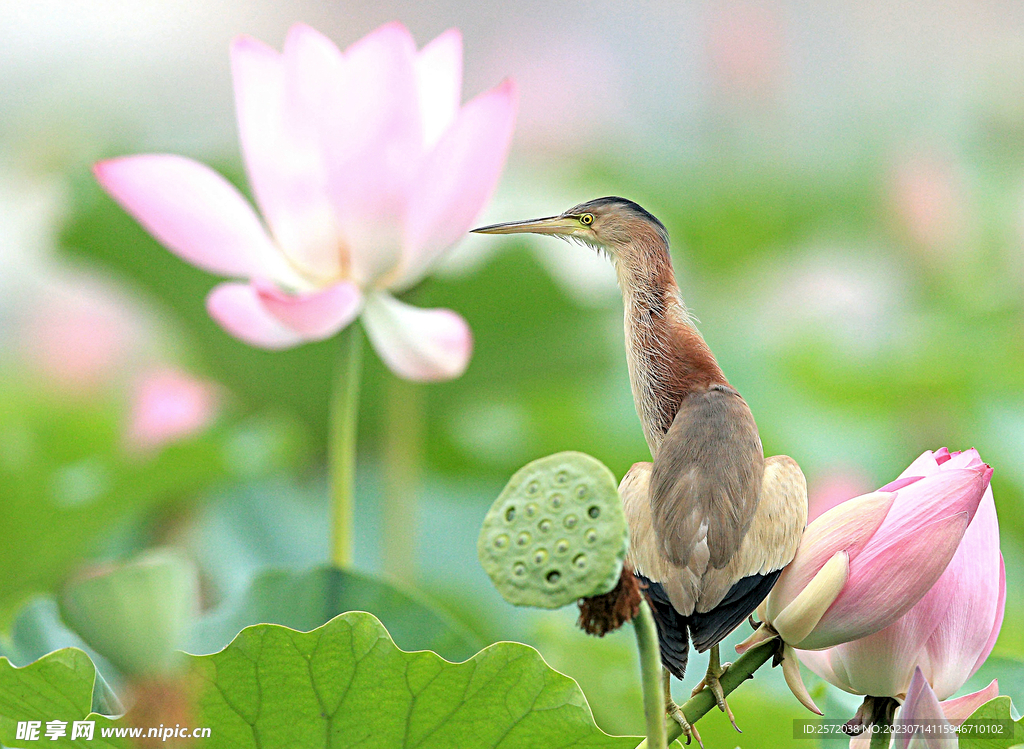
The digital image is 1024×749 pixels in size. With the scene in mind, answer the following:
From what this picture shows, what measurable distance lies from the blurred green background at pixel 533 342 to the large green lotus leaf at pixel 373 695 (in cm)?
9

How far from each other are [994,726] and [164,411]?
640 millimetres

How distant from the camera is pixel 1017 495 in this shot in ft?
2.31

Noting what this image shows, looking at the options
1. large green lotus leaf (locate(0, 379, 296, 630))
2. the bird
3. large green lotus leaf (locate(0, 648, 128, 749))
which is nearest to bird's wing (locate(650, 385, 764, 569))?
the bird

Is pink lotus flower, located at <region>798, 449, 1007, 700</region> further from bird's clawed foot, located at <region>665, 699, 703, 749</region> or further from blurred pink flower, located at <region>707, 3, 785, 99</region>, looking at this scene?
blurred pink flower, located at <region>707, 3, 785, 99</region>

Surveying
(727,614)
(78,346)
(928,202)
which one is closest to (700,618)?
(727,614)

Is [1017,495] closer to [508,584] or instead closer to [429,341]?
[429,341]

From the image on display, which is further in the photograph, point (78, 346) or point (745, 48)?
point (745, 48)

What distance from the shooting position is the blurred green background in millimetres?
594

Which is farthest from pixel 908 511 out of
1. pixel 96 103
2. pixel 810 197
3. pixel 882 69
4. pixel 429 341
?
pixel 882 69

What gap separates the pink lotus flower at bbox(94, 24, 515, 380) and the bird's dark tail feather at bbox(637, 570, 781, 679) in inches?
6.5

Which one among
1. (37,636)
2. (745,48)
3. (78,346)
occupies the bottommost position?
(78,346)

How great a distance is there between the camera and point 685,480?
181mm

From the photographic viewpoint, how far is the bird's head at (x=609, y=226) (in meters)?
0.19

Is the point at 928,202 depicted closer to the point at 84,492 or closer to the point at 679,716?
the point at 84,492
